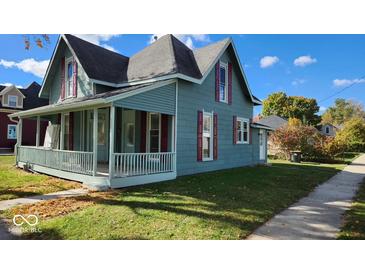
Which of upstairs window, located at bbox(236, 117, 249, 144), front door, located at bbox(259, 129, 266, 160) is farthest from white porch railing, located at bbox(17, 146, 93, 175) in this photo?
front door, located at bbox(259, 129, 266, 160)

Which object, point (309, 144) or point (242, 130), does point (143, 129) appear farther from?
point (309, 144)

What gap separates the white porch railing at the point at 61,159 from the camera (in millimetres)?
8570

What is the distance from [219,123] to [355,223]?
785 cm

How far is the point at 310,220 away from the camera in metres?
5.23

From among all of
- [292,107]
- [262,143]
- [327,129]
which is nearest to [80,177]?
[262,143]

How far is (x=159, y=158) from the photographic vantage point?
9172 millimetres

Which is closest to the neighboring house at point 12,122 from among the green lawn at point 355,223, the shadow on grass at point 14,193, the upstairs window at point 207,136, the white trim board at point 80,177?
the white trim board at point 80,177

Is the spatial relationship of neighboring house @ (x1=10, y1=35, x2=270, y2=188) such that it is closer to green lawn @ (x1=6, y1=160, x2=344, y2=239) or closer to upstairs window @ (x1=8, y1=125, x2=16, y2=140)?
green lawn @ (x1=6, y1=160, x2=344, y2=239)

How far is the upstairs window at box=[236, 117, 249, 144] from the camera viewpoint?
1440 centimetres

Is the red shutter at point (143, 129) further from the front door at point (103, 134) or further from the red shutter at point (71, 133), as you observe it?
the red shutter at point (71, 133)

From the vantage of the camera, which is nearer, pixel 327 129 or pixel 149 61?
pixel 149 61
